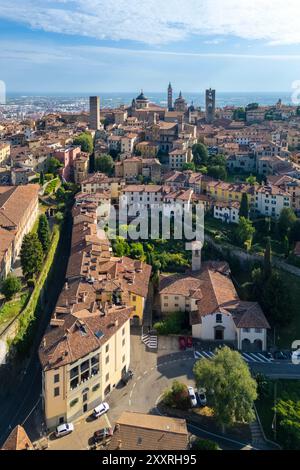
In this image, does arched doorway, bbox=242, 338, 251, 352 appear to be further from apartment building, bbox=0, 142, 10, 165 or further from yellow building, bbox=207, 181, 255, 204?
apartment building, bbox=0, 142, 10, 165

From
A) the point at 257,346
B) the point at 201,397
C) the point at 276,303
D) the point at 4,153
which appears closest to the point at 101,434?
the point at 201,397

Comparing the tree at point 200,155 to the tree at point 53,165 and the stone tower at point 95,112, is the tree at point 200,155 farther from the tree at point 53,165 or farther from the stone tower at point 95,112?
the stone tower at point 95,112

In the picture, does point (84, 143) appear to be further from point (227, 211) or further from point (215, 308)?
point (215, 308)

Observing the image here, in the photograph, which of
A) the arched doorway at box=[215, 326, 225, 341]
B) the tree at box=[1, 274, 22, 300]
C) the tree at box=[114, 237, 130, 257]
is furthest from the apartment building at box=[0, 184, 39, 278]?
the arched doorway at box=[215, 326, 225, 341]

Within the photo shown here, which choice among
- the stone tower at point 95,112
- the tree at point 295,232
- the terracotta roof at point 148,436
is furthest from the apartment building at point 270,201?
the stone tower at point 95,112

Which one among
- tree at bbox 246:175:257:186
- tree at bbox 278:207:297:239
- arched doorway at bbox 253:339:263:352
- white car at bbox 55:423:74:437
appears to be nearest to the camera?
white car at bbox 55:423:74:437
